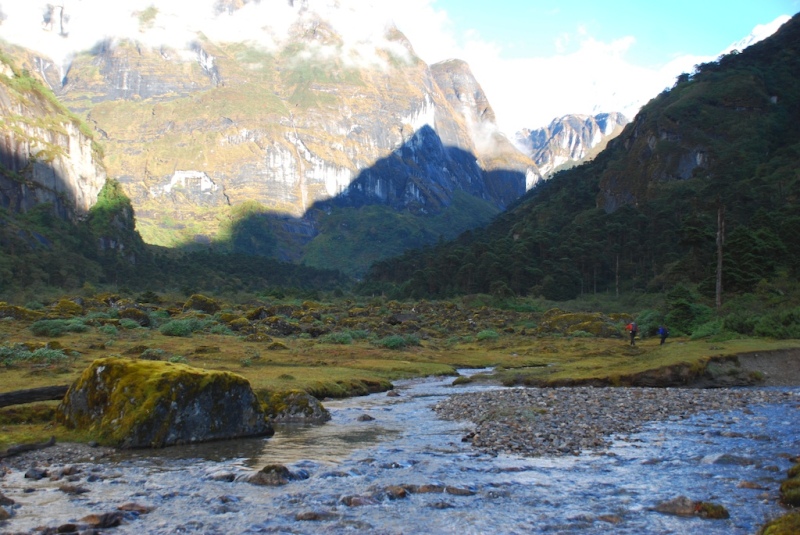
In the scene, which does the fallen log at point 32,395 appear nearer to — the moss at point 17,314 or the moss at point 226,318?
the moss at point 17,314

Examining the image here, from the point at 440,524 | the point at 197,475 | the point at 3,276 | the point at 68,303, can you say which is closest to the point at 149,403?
the point at 197,475

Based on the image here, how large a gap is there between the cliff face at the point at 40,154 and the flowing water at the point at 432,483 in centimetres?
14780

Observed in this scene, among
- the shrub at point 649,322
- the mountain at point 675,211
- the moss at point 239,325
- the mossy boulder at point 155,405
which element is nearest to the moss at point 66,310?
the moss at point 239,325

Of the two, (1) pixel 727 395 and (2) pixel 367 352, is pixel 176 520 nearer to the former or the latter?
(1) pixel 727 395

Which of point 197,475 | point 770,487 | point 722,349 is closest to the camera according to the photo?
point 770,487

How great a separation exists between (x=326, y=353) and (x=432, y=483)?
97.7 ft

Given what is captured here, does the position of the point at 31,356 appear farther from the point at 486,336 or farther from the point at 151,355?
the point at 486,336

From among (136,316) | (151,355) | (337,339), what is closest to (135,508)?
(151,355)

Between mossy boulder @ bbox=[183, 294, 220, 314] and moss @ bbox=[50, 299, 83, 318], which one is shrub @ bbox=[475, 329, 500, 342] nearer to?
mossy boulder @ bbox=[183, 294, 220, 314]

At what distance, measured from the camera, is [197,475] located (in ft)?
43.9

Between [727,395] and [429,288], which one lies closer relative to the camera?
[727,395]

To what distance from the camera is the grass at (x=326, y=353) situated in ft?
86.6

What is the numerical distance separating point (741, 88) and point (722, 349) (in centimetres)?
15408

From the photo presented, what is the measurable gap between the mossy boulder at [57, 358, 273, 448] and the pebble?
698cm
